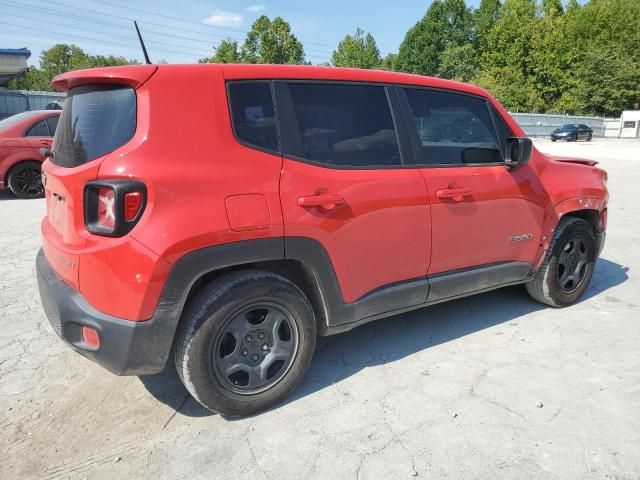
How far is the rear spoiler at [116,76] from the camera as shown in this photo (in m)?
2.27

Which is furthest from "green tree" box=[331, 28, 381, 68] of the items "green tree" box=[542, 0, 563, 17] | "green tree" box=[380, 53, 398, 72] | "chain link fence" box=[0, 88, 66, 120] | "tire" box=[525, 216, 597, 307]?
"tire" box=[525, 216, 597, 307]

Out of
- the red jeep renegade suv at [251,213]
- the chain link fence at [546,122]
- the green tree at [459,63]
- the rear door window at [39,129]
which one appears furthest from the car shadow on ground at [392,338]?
the green tree at [459,63]

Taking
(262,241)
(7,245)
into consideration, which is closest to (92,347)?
(262,241)

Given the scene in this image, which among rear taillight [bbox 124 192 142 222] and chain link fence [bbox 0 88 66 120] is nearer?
rear taillight [bbox 124 192 142 222]

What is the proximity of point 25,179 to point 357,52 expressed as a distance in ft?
200

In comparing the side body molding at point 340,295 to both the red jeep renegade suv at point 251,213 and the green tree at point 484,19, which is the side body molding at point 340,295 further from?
the green tree at point 484,19

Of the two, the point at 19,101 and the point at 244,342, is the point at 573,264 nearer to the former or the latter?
the point at 244,342

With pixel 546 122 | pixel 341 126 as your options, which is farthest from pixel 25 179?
pixel 546 122

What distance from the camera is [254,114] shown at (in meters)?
2.49

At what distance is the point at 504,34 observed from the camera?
57375 mm

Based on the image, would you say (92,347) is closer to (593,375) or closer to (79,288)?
(79,288)

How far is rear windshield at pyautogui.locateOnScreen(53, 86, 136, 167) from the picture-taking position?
2275 millimetres

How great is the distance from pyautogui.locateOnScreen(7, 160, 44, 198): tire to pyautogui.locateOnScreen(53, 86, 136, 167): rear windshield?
24.1ft

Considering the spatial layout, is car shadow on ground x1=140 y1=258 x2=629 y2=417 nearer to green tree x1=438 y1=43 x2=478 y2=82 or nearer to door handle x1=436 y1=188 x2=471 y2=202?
door handle x1=436 y1=188 x2=471 y2=202
